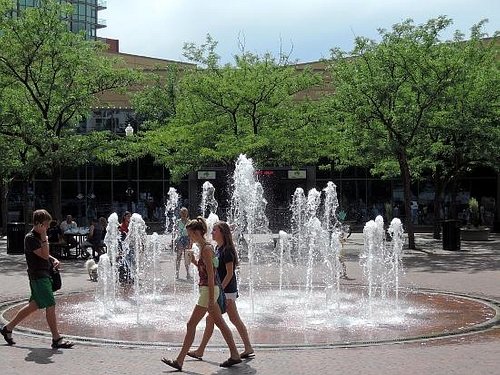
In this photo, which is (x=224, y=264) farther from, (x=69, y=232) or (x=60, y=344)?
(x=69, y=232)

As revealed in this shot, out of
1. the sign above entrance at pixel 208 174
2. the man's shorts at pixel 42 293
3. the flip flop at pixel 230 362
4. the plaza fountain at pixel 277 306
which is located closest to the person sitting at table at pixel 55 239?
the plaza fountain at pixel 277 306

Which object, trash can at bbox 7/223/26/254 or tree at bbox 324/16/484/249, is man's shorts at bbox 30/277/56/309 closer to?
trash can at bbox 7/223/26/254

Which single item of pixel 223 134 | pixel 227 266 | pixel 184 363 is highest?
pixel 223 134

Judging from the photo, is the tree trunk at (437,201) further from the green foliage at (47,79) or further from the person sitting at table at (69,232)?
the person sitting at table at (69,232)

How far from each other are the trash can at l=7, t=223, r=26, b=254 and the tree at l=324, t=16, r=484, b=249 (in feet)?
37.2

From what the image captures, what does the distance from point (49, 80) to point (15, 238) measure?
5.41 meters

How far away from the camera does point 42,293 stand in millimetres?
9273

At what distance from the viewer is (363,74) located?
25531 mm

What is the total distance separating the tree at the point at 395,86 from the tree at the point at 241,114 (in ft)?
9.36

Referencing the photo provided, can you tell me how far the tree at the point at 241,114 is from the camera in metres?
28.4

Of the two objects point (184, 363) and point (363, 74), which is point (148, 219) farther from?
point (184, 363)

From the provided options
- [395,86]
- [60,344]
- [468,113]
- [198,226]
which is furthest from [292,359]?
[468,113]

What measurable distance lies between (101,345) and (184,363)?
4.96 feet

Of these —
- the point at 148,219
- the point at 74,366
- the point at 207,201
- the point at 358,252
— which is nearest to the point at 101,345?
the point at 74,366
